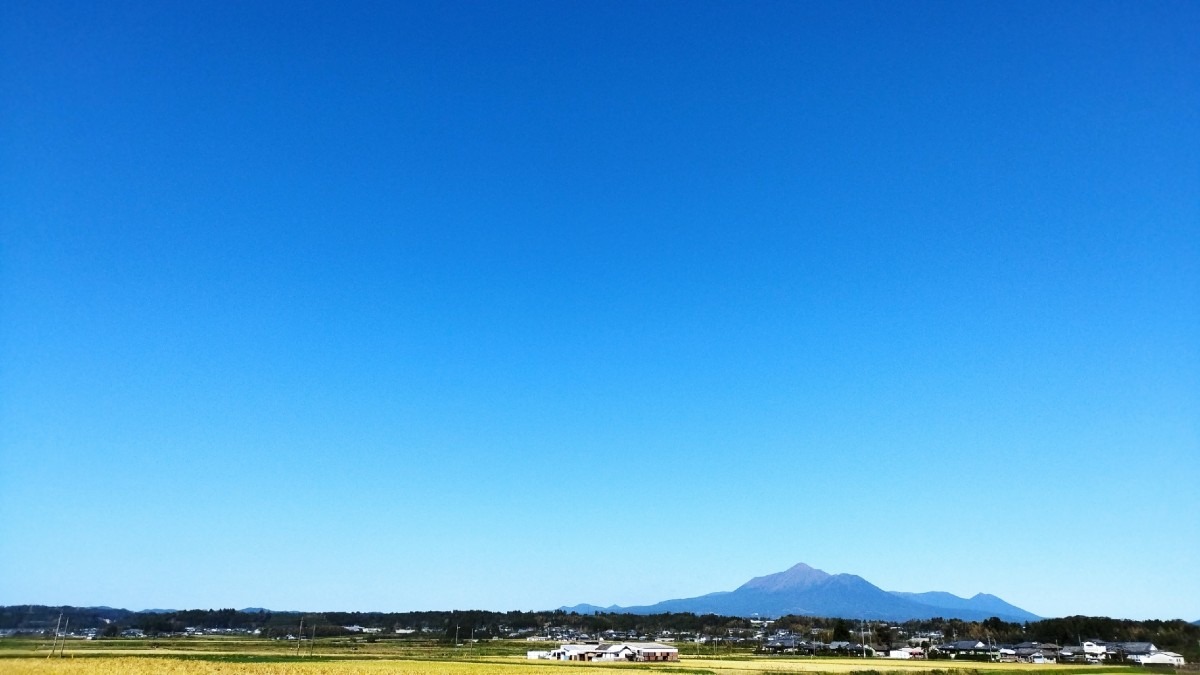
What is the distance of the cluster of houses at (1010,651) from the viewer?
9931cm

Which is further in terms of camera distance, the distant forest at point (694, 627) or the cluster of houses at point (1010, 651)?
the distant forest at point (694, 627)

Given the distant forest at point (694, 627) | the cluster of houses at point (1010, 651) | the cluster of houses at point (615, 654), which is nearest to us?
the cluster of houses at point (615, 654)

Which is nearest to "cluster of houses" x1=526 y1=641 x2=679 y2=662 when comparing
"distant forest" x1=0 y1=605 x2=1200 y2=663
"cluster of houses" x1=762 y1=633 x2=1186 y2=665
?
"cluster of houses" x1=762 y1=633 x2=1186 y2=665

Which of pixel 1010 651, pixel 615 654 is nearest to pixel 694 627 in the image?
pixel 1010 651

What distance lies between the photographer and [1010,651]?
4414 inches

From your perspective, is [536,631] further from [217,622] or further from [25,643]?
[25,643]

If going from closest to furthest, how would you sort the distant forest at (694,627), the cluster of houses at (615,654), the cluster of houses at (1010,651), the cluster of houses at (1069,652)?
the cluster of houses at (615,654)
the cluster of houses at (1069,652)
the cluster of houses at (1010,651)
the distant forest at (694,627)

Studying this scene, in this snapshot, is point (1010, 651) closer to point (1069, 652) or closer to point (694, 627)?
point (1069, 652)

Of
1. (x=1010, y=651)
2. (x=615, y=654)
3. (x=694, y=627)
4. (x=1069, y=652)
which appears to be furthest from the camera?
(x=694, y=627)

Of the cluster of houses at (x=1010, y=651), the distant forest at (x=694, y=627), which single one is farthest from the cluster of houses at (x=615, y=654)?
the distant forest at (x=694, y=627)

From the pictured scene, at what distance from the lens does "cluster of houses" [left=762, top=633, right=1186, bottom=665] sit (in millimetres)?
99312

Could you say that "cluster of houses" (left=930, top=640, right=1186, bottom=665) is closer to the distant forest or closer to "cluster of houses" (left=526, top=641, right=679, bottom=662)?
the distant forest

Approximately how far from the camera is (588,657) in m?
96.8

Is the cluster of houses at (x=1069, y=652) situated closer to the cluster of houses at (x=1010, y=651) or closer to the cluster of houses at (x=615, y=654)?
the cluster of houses at (x=1010, y=651)
